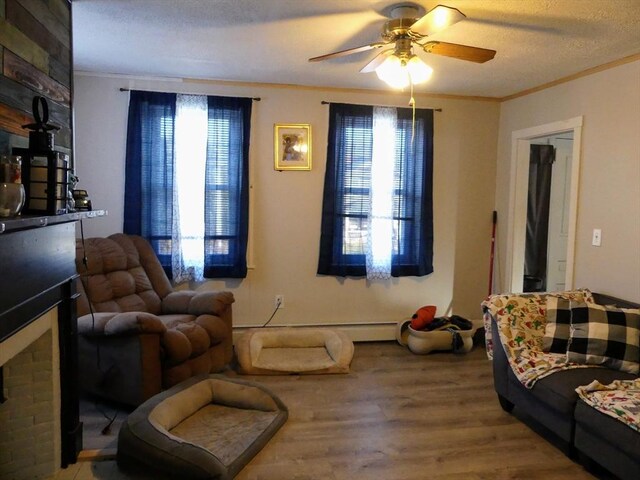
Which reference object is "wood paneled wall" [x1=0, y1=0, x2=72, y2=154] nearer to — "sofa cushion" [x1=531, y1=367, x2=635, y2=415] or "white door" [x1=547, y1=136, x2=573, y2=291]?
"sofa cushion" [x1=531, y1=367, x2=635, y2=415]

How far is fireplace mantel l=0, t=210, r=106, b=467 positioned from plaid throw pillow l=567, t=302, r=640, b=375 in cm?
266

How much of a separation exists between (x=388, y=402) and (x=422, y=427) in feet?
1.18

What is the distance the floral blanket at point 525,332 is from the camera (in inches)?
99.0

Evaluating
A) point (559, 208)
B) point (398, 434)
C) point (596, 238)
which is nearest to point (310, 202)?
point (398, 434)

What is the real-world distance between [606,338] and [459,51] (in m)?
1.75

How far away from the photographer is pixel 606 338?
2469 millimetres

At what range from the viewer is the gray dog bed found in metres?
2.04

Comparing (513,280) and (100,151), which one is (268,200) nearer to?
(100,151)

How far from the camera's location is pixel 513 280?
4.11 meters

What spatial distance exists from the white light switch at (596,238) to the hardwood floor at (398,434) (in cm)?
123

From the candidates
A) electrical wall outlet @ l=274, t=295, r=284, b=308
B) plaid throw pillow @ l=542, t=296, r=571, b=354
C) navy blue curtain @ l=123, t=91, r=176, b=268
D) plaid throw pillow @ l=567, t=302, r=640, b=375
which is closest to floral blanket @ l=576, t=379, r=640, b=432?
plaid throw pillow @ l=567, t=302, r=640, b=375

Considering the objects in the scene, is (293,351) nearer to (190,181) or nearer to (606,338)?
(190,181)

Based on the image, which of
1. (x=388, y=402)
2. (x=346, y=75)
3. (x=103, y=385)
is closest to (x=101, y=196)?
(x=103, y=385)

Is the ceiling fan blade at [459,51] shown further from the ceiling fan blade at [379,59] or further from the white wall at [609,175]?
the white wall at [609,175]
